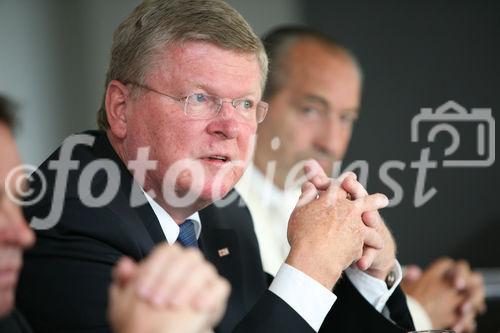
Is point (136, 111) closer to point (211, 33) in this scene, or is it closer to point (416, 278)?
point (211, 33)

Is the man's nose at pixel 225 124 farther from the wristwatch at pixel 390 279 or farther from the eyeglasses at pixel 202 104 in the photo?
the wristwatch at pixel 390 279

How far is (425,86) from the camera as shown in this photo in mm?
4168

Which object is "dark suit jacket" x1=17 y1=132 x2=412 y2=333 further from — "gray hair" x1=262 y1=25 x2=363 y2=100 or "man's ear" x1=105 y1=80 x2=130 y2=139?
"gray hair" x1=262 y1=25 x2=363 y2=100

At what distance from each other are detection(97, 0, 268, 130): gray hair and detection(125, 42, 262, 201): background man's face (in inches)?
0.7

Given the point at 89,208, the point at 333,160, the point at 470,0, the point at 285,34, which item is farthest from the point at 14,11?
the point at 89,208

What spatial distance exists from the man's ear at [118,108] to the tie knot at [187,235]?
0.23 m

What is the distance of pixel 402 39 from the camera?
165 inches

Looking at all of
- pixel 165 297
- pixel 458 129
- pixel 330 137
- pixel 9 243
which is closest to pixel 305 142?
pixel 330 137

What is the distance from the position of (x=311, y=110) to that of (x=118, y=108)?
1.52 m

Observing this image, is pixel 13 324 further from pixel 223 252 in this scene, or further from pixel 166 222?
pixel 223 252

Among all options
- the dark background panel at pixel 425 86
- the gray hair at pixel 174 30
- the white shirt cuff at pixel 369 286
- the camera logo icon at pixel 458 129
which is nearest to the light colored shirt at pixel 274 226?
the white shirt cuff at pixel 369 286

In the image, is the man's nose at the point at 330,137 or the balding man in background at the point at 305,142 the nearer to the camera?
the balding man in background at the point at 305,142

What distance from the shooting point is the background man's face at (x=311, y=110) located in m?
3.06

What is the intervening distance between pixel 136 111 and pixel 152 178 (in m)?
0.14
